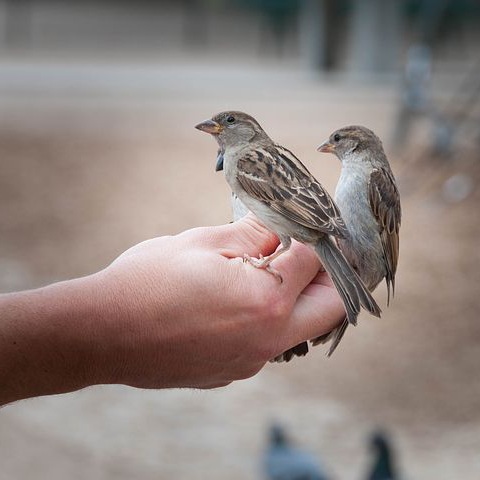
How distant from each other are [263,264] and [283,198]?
1.35 ft

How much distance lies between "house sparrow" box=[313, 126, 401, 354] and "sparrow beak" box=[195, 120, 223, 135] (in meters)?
0.32

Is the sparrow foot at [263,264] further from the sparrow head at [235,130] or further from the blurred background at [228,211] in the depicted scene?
the blurred background at [228,211]

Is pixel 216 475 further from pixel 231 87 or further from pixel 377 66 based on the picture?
pixel 377 66

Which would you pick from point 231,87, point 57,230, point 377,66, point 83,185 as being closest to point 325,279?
point 57,230

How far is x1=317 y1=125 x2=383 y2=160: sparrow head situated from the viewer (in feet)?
10.1

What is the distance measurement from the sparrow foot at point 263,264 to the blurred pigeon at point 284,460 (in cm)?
699

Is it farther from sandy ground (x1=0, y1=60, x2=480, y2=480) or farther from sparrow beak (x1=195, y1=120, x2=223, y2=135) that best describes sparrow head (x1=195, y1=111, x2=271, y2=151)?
sandy ground (x1=0, y1=60, x2=480, y2=480)


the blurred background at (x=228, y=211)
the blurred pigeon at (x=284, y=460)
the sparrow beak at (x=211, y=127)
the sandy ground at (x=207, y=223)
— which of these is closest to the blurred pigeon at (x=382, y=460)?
the blurred background at (x=228, y=211)

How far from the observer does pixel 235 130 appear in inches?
125

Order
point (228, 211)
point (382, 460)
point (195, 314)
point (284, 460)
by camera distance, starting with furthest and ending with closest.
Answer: point (228, 211), point (284, 460), point (382, 460), point (195, 314)

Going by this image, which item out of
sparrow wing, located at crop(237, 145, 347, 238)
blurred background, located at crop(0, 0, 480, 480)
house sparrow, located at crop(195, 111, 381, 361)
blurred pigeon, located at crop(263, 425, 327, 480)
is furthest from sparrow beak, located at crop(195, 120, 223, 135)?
blurred background, located at crop(0, 0, 480, 480)

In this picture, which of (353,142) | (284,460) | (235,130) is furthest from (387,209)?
(284,460)

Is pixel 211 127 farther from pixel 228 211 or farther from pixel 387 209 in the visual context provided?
pixel 228 211

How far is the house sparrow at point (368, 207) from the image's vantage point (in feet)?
9.67
